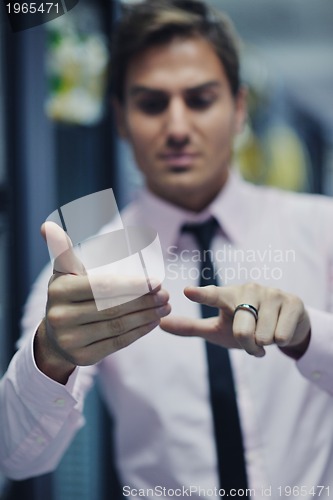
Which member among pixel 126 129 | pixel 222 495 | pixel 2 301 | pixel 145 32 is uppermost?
pixel 145 32

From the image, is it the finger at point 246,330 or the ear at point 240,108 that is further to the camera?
the ear at point 240,108

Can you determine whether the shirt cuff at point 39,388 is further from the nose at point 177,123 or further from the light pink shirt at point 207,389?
the nose at point 177,123

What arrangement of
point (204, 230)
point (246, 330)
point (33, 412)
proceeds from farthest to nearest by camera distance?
point (204, 230), point (33, 412), point (246, 330)

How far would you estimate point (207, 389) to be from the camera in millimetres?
878

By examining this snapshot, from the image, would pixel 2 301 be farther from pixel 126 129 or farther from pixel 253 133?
pixel 253 133

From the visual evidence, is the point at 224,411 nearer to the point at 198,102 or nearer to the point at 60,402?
the point at 60,402

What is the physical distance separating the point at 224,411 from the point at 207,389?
0.12 ft

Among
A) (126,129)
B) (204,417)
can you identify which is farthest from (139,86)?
(204,417)

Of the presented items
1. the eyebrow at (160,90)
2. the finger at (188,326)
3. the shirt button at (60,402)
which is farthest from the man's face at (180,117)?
the shirt button at (60,402)

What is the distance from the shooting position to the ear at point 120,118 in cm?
93

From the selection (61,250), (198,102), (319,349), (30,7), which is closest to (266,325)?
(319,349)

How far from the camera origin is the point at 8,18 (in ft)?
2.84

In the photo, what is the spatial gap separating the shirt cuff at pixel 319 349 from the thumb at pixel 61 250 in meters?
0.29

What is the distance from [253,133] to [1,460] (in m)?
0.67
